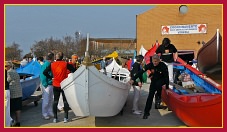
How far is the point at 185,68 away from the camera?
32.7 feet

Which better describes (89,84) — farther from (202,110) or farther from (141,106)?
(141,106)

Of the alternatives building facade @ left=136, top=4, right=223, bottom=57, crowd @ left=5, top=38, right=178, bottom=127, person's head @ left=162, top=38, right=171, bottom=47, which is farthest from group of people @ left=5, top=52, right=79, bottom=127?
building facade @ left=136, top=4, right=223, bottom=57

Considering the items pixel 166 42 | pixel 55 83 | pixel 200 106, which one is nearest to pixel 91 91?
pixel 55 83

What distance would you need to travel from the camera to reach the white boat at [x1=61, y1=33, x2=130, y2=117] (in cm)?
611

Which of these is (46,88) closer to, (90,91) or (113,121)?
(90,91)

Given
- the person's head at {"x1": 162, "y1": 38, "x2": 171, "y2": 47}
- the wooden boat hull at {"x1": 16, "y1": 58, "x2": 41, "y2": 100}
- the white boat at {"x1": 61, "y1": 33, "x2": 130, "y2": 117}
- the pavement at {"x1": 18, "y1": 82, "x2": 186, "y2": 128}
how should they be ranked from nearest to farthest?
the white boat at {"x1": 61, "y1": 33, "x2": 130, "y2": 117}, the pavement at {"x1": 18, "y1": 82, "x2": 186, "y2": 128}, the wooden boat hull at {"x1": 16, "y1": 58, "x2": 41, "y2": 100}, the person's head at {"x1": 162, "y1": 38, "x2": 171, "y2": 47}

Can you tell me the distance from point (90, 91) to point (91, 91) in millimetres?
23

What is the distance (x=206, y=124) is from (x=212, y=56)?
2.18 m

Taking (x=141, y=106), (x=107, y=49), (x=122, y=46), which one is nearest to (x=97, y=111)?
(x=141, y=106)

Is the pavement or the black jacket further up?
the black jacket

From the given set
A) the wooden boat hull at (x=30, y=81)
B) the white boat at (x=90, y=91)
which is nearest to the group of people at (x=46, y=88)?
the white boat at (x=90, y=91)

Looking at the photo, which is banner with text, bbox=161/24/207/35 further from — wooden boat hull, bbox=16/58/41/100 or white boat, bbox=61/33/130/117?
white boat, bbox=61/33/130/117

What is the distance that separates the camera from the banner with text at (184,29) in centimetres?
2706

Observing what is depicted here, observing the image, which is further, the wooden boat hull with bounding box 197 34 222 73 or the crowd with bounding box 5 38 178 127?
the wooden boat hull with bounding box 197 34 222 73
